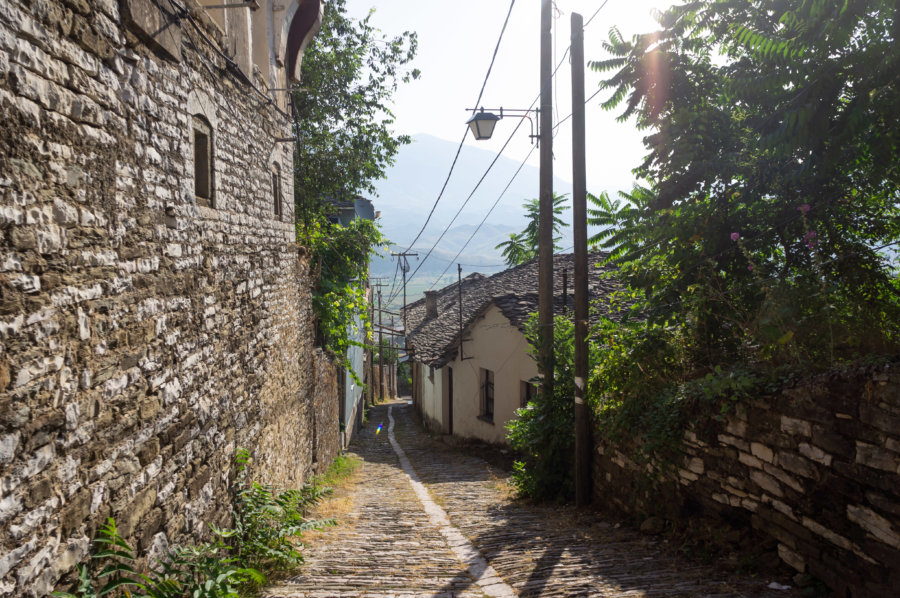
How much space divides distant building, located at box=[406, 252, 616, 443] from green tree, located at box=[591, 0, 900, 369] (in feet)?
14.7

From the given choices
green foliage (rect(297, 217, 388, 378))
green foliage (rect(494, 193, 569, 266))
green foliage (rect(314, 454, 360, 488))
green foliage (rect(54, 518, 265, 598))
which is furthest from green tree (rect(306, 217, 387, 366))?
green foliage (rect(494, 193, 569, 266))

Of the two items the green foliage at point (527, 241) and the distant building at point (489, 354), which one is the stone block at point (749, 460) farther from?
the green foliage at point (527, 241)

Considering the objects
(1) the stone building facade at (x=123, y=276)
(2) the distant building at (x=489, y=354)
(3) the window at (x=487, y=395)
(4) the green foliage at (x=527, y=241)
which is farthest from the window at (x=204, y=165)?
(4) the green foliage at (x=527, y=241)

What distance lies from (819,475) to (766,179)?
2.96m

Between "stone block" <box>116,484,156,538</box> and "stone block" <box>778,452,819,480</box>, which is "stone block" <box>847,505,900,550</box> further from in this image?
"stone block" <box>116,484,156,538</box>

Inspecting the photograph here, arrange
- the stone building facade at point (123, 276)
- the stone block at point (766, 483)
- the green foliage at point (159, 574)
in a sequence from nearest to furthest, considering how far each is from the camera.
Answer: the stone building facade at point (123, 276), the green foliage at point (159, 574), the stone block at point (766, 483)

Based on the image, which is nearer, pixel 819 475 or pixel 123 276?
pixel 123 276

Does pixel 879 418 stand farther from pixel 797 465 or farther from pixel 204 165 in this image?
pixel 204 165

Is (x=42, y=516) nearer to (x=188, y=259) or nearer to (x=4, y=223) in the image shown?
(x=4, y=223)

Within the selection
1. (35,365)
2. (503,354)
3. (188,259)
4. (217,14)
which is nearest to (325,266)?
(503,354)

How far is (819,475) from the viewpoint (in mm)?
3934

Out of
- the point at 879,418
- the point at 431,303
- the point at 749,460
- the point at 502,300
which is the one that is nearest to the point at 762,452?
the point at 749,460

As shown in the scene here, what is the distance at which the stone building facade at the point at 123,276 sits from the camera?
2.37 metres

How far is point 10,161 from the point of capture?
7.62 ft
